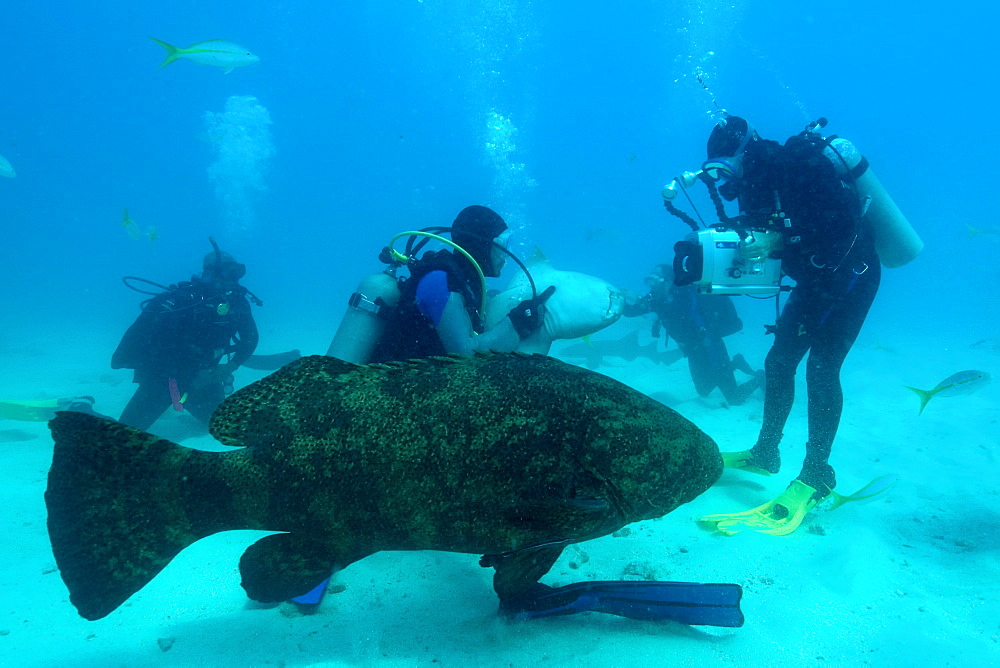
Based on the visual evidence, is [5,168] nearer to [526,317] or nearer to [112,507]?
[112,507]

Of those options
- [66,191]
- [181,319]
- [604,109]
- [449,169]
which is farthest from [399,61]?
[181,319]

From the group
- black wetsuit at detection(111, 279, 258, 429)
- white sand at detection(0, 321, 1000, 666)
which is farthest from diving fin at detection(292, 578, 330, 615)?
black wetsuit at detection(111, 279, 258, 429)

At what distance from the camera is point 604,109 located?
117m

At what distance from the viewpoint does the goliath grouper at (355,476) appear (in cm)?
178

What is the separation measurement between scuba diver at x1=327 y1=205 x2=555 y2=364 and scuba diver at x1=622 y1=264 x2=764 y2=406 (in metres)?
5.80

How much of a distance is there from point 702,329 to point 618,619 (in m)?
7.14

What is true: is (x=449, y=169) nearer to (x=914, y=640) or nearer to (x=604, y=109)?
(x=604, y=109)

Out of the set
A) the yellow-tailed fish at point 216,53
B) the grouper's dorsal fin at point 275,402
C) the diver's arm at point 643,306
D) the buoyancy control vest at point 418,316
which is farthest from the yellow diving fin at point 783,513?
the yellow-tailed fish at point 216,53

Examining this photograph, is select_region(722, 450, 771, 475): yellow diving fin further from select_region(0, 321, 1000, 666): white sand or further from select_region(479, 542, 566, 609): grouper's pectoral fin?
select_region(479, 542, 566, 609): grouper's pectoral fin

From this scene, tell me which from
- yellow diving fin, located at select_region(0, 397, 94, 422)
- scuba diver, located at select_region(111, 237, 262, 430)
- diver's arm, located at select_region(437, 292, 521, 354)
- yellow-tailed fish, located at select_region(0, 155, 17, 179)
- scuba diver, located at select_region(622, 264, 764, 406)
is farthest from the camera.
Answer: yellow-tailed fish, located at select_region(0, 155, 17, 179)

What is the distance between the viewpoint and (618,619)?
8.66 ft

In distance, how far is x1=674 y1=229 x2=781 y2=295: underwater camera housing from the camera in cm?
440

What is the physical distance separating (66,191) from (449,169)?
95596 millimetres

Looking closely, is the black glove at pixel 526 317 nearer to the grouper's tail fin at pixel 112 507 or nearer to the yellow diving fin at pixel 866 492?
the grouper's tail fin at pixel 112 507
